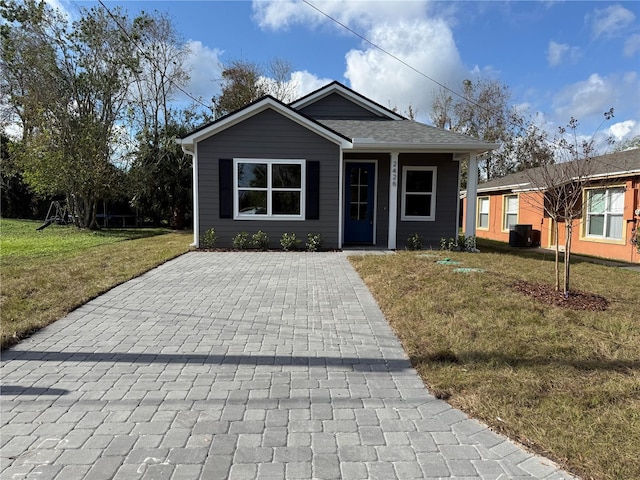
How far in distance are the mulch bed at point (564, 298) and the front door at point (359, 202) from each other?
650 centimetres

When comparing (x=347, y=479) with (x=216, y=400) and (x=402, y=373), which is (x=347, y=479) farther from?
(x=402, y=373)

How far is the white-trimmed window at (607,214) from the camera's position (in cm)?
1251

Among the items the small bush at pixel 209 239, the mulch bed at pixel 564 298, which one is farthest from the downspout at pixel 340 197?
the mulch bed at pixel 564 298

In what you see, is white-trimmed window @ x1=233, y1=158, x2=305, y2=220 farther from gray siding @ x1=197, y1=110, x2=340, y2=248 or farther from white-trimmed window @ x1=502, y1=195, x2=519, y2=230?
white-trimmed window @ x1=502, y1=195, x2=519, y2=230

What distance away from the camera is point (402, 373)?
3.70 m

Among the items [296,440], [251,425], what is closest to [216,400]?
[251,425]

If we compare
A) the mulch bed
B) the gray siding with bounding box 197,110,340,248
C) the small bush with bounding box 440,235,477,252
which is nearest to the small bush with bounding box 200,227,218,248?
the gray siding with bounding box 197,110,340,248

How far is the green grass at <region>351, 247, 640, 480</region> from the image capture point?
264cm

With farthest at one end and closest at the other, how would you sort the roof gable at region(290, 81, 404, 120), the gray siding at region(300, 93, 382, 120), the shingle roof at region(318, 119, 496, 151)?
the gray siding at region(300, 93, 382, 120) → the roof gable at region(290, 81, 404, 120) → the shingle roof at region(318, 119, 496, 151)

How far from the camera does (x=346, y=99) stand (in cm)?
1447

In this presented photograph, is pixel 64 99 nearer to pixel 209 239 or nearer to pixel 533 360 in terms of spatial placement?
pixel 209 239

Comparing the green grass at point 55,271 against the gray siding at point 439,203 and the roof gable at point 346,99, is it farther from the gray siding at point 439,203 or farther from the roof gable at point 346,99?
the gray siding at point 439,203

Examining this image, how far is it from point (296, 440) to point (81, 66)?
21.0m

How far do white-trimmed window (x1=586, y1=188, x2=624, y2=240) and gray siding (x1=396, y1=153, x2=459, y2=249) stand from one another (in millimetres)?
3983
